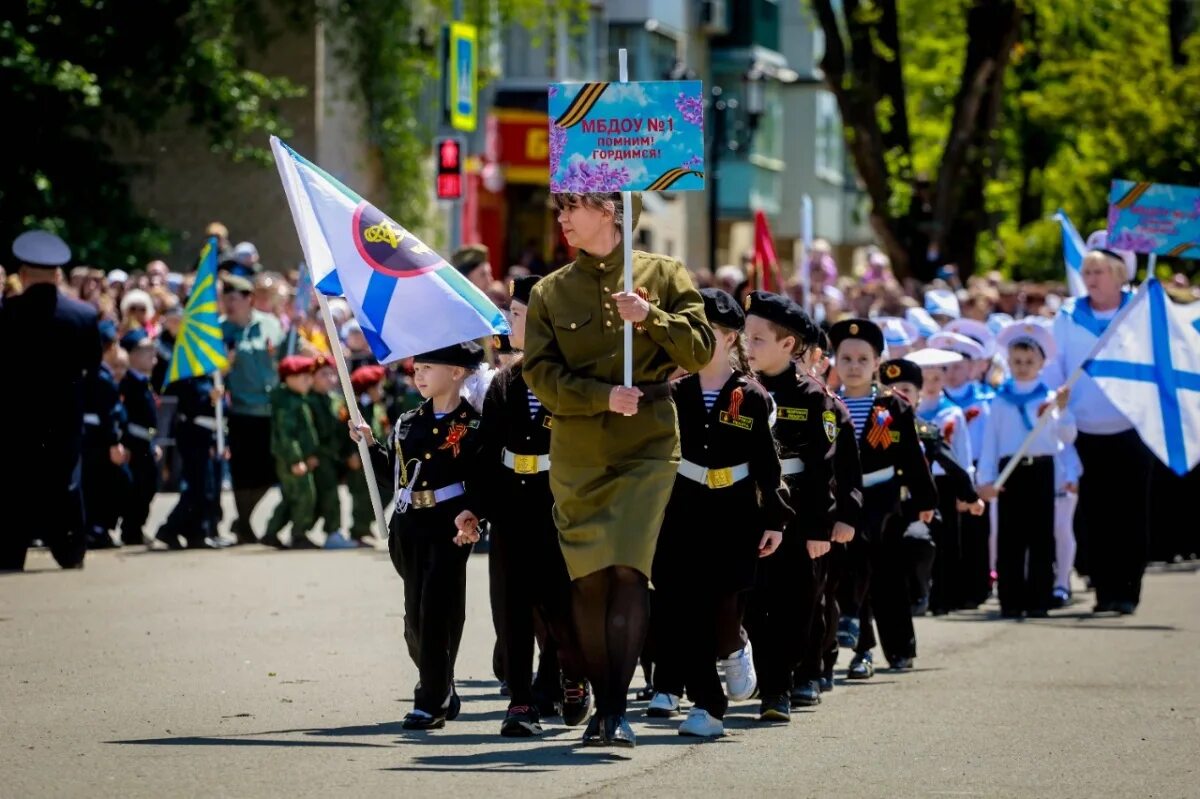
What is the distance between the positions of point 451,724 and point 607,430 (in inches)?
65.2

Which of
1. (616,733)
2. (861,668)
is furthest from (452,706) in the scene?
(861,668)

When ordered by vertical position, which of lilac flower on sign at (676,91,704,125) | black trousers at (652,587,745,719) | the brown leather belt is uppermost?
lilac flower on sign at (676,91,704,125)

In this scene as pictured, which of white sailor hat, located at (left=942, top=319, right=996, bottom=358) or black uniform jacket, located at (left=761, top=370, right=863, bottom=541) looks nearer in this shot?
black uniform jacket, located at (left=761, top=370, right=863, bottom=541)

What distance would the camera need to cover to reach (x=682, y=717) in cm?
1026

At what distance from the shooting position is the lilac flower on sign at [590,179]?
29.8 feet

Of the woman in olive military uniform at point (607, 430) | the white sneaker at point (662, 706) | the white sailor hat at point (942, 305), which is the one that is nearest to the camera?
the woman in olive military uniform at point (607, 430)

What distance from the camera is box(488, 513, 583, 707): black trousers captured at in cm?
967

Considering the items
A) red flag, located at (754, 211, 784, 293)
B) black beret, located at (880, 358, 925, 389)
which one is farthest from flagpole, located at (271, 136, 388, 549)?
red flag, located at (754, 211, 784, 293)

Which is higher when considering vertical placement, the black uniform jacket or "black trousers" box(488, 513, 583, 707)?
the black uniform jacket

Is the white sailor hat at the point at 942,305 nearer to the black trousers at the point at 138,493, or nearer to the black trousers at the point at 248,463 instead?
the black trousers at the point at 248,463

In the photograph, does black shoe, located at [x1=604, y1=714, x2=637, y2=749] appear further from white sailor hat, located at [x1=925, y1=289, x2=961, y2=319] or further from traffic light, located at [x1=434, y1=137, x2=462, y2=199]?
traffic light, located at [x1=434, y1=137, x2=462, y2=199]

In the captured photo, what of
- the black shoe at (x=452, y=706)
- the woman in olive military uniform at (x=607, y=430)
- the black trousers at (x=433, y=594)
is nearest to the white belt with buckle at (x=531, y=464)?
the black trousers at (x=433, y=594)

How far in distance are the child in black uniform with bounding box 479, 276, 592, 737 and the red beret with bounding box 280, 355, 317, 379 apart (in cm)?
877

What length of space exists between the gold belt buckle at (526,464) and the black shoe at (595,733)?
1.08 metres
